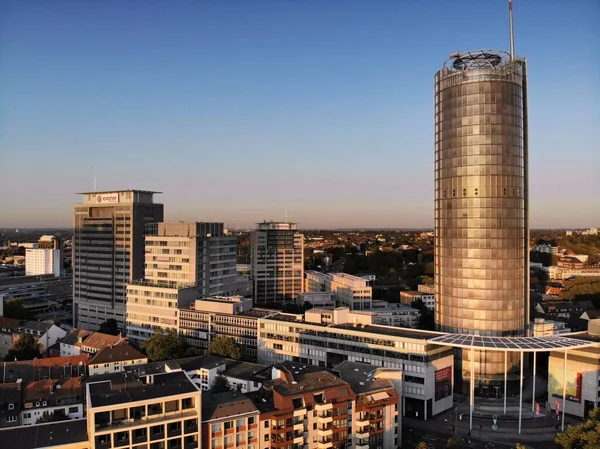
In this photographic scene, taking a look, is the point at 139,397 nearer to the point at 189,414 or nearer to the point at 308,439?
the point at 189,414

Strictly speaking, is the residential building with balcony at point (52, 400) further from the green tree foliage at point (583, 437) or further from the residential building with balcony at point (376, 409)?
the green tree foliage at point (583, 437)

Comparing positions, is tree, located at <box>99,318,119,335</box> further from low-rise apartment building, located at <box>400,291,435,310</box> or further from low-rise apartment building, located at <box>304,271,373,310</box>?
low-rise apartment building, located at <box>400,291,435,310</box>

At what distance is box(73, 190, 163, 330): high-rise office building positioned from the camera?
431 feet

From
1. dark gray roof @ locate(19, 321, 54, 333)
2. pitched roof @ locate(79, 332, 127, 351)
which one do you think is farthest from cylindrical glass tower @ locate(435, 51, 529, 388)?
dark gray roof @ locate(19, 321, 54, 333)

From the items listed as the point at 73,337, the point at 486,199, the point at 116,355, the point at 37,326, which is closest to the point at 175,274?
the point at 73,337

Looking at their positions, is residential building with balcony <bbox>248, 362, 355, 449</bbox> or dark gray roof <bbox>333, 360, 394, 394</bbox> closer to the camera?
residential building with balcony <bbox>248, 362, 355, 449</bbox>

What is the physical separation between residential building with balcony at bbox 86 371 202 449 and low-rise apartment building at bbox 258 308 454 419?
32.8 metres

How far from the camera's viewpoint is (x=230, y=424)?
168ft

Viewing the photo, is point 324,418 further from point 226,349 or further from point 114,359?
point 114,359

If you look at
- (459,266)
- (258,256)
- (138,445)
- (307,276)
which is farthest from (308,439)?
(307,276)

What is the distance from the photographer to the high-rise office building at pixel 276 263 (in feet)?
534

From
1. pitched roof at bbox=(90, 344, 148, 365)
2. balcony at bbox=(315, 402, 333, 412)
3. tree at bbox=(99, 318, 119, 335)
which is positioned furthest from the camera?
tree at bbox=(99, 318, 119, 335)

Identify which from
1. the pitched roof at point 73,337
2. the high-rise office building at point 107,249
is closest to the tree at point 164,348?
the pitched roof at point 73,337

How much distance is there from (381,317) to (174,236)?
4761 cm
